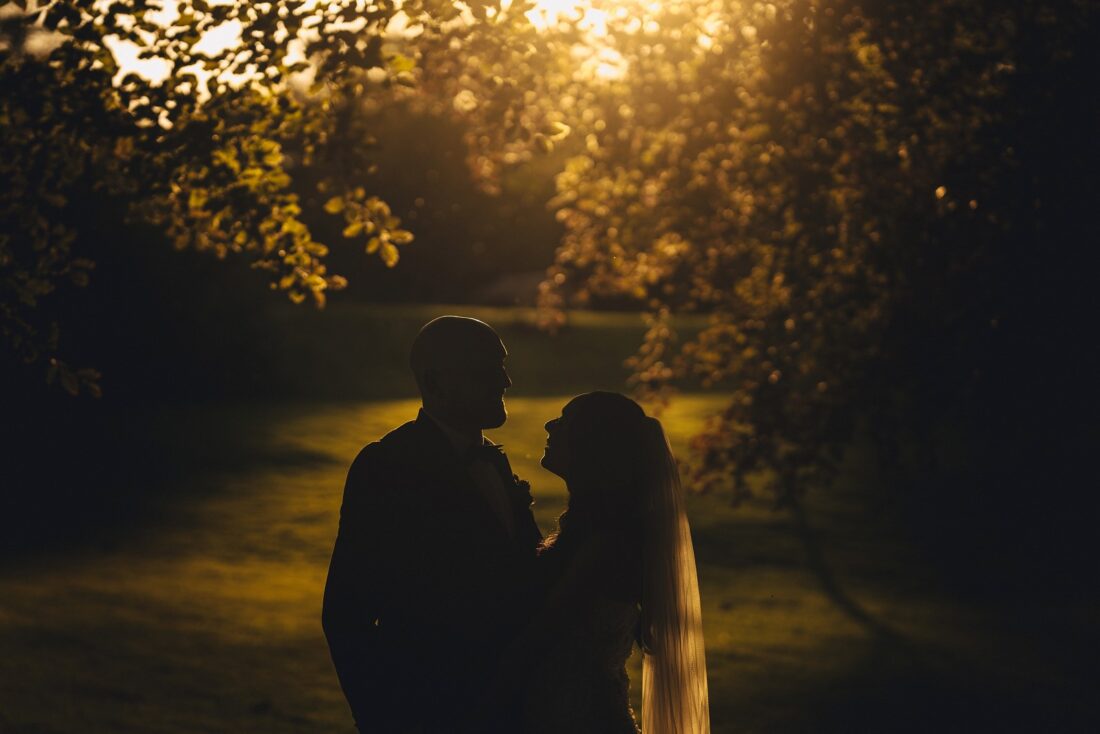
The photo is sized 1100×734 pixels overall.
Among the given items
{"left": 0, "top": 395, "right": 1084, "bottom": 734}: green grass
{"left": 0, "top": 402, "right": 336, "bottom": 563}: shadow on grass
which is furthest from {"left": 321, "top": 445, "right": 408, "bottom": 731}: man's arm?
{"left": 0, "top": 402, "right": 336, "bottom": 563}: shadow on grass

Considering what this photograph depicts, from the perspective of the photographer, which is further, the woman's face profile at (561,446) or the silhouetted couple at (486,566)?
the woman's face profile at (561,446)

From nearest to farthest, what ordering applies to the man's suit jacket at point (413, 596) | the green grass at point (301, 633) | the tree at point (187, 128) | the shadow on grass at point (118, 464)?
the man's suit jacket at point (413, 596), the tree at point (187, 128), the green grass at point (301, 633), the shadow on grass at point (118, 464)

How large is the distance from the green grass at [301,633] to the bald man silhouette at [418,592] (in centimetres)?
615

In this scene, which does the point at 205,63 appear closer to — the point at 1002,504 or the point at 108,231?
the point at 1002,504

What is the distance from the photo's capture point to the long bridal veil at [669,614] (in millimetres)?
A: 3816

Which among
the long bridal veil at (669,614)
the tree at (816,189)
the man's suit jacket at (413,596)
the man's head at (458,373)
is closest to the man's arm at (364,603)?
the man's suit jacket at (413,596)

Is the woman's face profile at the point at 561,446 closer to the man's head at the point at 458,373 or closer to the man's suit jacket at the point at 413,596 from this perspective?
the man's head at the point at 458,373

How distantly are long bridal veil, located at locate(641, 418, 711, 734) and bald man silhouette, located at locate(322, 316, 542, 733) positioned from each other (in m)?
0.56

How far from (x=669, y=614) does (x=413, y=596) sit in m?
0.92

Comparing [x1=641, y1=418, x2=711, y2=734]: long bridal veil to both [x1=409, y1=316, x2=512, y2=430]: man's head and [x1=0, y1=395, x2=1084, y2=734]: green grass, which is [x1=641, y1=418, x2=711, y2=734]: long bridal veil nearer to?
[x1=409, y1=316, x2=512, y2=430]: man's head

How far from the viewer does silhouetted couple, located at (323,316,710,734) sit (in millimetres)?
3348

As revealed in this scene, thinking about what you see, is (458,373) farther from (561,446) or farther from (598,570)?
(598,570)

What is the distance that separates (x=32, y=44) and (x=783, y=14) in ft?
49.0

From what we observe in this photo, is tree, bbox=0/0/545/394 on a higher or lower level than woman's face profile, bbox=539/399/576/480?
higher
